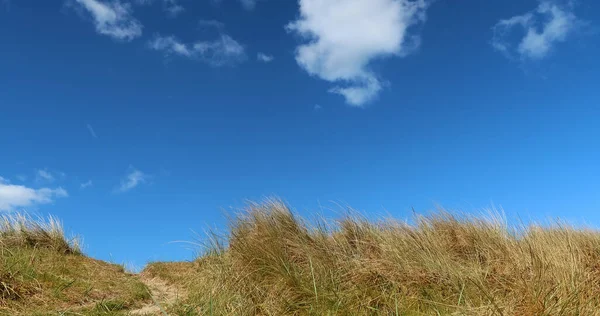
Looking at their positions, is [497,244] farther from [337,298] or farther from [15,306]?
[15,306]

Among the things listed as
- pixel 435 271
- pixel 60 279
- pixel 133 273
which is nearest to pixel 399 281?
pixel 435 271

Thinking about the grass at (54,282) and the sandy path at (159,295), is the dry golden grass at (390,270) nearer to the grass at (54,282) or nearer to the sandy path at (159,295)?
the sandy path at (159,295)

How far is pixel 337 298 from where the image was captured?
4.43 meters

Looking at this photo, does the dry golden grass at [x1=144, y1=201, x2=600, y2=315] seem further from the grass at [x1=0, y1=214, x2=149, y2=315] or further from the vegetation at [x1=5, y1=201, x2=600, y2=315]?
the grass at [x1=0, y1=214, x2=149, y2=315]

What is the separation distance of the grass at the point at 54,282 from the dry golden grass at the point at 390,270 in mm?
1166

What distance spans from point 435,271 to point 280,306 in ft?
6.10

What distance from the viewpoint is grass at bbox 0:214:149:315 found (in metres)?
5.57

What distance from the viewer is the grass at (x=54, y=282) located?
5.57 metres

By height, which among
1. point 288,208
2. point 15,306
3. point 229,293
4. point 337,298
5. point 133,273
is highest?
point 133,273

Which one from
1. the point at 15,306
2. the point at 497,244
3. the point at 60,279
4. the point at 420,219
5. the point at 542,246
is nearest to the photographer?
the point at 15,306

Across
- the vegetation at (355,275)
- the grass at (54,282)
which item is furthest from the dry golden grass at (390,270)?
the grass at (54,282)

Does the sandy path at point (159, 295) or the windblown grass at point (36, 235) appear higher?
the windblown grass at point (36, 235)

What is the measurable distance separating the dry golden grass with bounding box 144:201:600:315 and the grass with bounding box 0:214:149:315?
1166mm

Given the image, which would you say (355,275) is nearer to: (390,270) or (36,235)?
(390,270)
